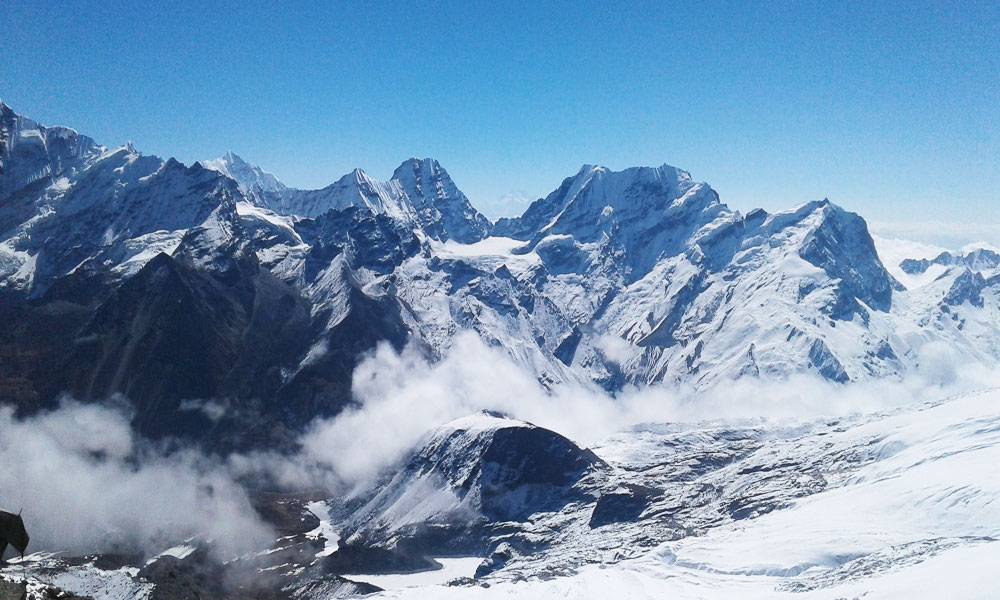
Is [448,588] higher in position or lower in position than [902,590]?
lower

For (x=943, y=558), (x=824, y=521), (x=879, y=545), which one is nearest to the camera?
(x=943, y=558)

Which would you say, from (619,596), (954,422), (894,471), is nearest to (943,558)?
(619,596)

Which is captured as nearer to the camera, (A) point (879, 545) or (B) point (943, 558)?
(B) point (943, 558)

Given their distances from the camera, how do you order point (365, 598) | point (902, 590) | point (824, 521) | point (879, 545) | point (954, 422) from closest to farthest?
point (902, 590)
point (879, 545)
point (824, 521)
point (365, 598)
point (954, 422)

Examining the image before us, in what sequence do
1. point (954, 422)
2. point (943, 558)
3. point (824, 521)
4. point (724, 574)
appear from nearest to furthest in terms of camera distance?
point (943, 558)
point (724, 574)
point (824, 521)
point (954, 422)

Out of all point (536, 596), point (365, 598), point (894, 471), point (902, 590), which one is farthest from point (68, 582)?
point (894, 471)

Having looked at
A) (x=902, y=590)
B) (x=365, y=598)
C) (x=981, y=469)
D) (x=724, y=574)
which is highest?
(x=981, y=469)

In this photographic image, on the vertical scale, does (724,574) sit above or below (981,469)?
below

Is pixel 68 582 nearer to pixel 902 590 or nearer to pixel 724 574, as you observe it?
pixel 724 574

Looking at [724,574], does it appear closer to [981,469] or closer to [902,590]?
[902,590]
